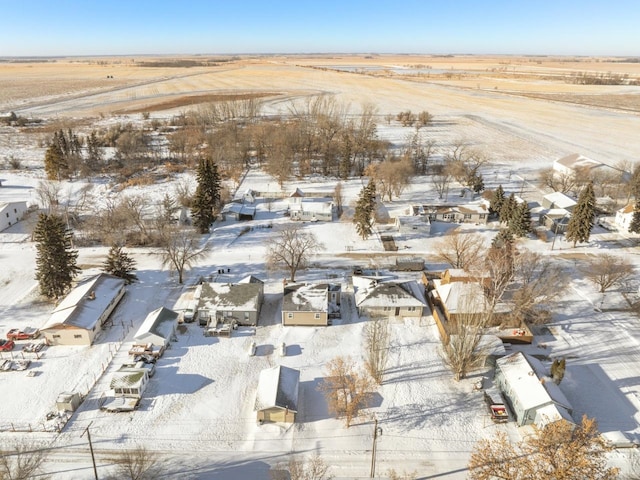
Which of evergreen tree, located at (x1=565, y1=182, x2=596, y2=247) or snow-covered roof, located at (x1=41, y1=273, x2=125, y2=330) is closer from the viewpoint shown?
snow-covered roof, located at (x1=41, y1=273, x2=125, y2=330)

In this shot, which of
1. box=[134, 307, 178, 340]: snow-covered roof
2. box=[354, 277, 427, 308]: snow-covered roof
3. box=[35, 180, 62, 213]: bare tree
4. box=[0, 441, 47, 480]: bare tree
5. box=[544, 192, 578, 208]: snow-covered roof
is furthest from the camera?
box=[544, 192, 578, 208]: snow-covered roof

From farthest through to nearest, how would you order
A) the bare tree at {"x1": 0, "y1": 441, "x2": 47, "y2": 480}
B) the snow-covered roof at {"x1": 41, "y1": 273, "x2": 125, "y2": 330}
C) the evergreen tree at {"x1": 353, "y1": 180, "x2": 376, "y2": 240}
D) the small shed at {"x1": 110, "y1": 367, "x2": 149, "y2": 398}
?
the evergreen tree at {"x1": 353, "y1": 180, "x2": 376, "y2": 240} < the snow-covered roof at {"x1": 41, "y1": 273, "x2": 125, "y2": 330} < the small shed at {"x1": 110, "y1": 367, "x2": 149, "y2": 398} < the bare tree at {"x1": 0, "y1": 441, "x2": 47, "y2": 480}

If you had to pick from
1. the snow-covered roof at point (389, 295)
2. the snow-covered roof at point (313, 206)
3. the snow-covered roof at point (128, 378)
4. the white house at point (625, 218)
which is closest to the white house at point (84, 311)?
the snow-covered roof at point (128, 378)

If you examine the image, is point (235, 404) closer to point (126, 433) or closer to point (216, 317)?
point (126, 433)

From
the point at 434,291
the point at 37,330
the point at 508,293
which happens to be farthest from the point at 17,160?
the point at 508,293

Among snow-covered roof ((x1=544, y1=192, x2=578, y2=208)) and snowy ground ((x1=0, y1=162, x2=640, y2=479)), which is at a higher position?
snow-covered roof ((x1=544, y1=192, x2=578, y2=208))

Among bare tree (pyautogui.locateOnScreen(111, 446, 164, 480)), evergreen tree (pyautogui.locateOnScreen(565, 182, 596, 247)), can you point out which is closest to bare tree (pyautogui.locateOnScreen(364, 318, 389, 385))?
bare tree (pyautogui.locateOnScreen(111, 446, 164, 480))

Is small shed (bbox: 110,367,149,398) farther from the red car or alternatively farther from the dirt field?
the dirt field
